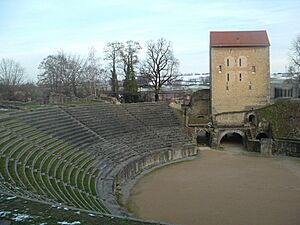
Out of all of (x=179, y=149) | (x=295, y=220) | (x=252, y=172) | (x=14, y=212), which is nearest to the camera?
(x=14, y=212)

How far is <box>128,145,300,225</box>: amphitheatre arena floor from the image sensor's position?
15344 millimetres

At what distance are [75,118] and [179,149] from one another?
8.35 metres

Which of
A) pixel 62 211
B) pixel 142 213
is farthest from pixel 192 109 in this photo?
pixel 62 211

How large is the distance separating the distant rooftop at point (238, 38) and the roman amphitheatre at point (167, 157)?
0.11m

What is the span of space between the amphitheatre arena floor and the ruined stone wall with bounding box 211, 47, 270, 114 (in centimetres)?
1138

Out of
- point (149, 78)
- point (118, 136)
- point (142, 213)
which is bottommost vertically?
point (142, 213)

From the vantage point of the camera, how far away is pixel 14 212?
29.3 ft

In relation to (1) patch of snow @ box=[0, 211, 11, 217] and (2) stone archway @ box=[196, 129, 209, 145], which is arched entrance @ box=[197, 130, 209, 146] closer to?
(2) stone archway @ box=[196, 129, 209, 145]

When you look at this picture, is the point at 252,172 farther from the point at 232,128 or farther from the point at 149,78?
the point at 149,78

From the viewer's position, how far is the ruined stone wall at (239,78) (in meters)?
38.4

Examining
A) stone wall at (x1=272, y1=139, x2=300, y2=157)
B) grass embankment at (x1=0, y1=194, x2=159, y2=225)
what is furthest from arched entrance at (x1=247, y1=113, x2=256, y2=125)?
grass embankment at (x1=0, y1=194, x2=159, y2=225)

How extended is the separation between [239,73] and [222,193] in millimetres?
22121

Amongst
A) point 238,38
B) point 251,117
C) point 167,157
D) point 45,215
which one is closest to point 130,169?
point 167,157

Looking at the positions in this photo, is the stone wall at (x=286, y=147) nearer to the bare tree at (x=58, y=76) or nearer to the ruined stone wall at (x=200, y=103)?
the ruined stone wall at (x=200, y=103)
